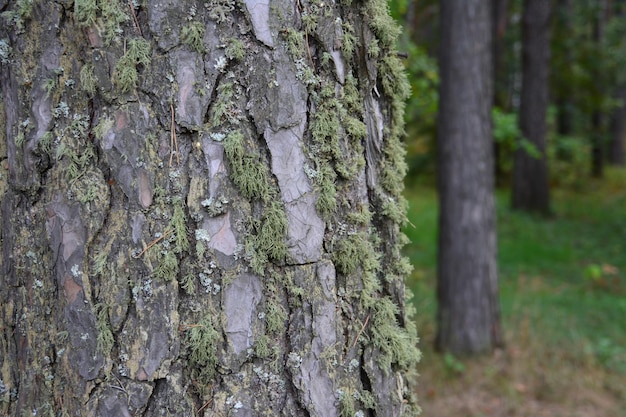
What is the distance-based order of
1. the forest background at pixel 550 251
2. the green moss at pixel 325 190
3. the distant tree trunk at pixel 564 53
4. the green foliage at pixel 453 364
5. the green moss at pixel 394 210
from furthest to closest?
the distant tree trunk at pixel 564 53 < the green foliage at pixel 453 364 < the forest background at pixel 550 251 < the green moss at pixel 394 210 < the green moss at pixel 325 190

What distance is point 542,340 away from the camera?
555 cm

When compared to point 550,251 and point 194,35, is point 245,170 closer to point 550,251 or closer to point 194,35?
point 194,35

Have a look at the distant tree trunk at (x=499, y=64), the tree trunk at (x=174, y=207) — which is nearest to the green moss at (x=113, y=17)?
the tree trunk at (x=174, y=207)

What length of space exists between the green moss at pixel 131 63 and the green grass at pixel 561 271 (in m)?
2.17

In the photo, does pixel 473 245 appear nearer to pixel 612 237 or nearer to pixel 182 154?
pixel 182 154

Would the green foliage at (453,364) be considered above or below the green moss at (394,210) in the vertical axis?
below

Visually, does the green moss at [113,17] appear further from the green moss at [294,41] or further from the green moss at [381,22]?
the green moss at [381,22]

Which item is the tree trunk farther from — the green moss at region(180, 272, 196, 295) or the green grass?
the green grass

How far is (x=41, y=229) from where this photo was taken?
45.0 inches

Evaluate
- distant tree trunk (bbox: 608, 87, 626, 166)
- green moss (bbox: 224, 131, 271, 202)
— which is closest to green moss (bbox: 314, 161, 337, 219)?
green moss (bbox: 224, 131, 271, 202)

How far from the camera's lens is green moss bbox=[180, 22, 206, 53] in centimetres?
108

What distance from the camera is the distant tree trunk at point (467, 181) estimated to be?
5.37 m

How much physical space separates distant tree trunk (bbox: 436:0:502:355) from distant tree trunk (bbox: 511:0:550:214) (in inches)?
249

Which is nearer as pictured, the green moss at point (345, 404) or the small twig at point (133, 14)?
the small twig at point (133, 14)
